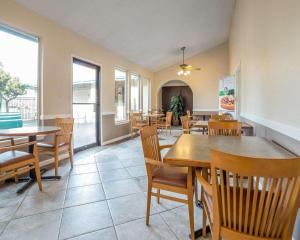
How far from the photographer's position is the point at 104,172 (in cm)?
331

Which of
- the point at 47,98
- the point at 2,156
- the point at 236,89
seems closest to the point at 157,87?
the point at 236,89

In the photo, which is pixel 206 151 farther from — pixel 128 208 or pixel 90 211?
pixel 90 211

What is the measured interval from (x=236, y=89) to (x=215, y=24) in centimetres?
235

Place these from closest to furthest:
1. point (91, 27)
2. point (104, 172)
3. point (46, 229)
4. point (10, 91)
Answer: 1. point (46, 229)
2. point (10, 91)
3. point (104, 172)
4. point (91, 27)

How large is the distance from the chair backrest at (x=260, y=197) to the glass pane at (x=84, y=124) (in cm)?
414

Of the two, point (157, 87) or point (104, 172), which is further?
point (157, 87)

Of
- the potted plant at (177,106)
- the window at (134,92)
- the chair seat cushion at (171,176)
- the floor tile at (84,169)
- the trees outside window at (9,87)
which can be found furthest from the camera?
the potted plant at (177,106)

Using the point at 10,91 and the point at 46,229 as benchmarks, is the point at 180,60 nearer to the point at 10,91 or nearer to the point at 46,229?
the point at 10,91

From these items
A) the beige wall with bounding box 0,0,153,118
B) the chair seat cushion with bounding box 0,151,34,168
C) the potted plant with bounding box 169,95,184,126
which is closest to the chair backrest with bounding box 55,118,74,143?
the beige wall with bounding box 0,0,153,118

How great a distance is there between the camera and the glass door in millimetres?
4621

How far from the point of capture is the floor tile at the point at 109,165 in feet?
11.5

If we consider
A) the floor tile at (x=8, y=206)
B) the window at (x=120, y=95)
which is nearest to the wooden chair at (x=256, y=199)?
the floor tile at (x=8, y=206)

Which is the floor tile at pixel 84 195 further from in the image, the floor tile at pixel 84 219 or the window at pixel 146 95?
the window at pixel 146 95

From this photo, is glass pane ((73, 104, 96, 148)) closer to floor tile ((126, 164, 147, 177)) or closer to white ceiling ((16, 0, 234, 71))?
white ceiling ((16, 0, 234, 71))
